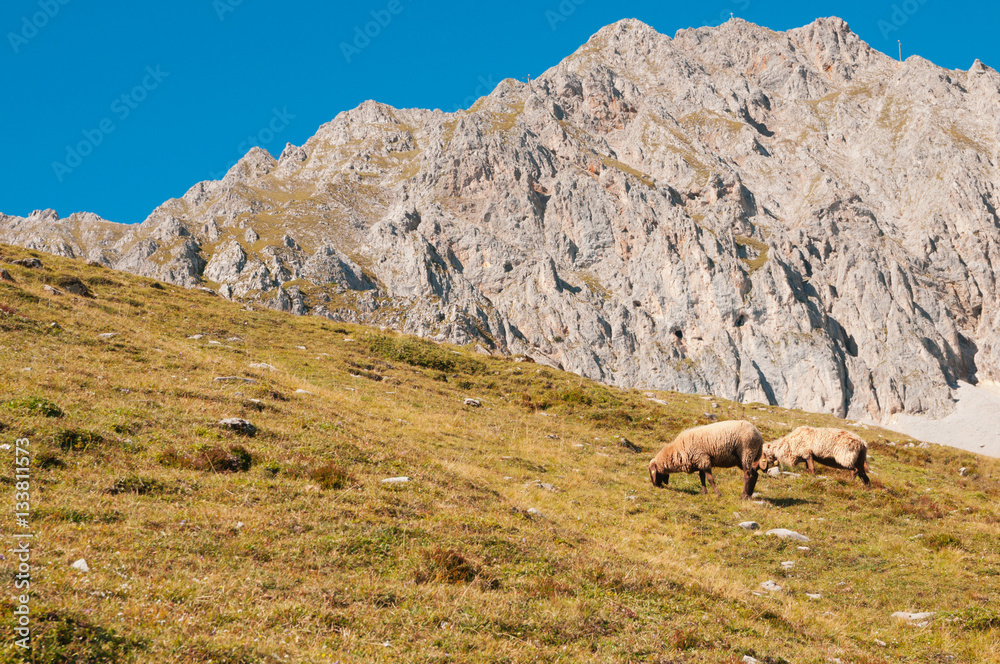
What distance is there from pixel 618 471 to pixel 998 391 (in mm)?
223485

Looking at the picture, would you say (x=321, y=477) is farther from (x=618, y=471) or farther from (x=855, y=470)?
(x=855, y=470)

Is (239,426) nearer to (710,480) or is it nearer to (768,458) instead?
(710,480)

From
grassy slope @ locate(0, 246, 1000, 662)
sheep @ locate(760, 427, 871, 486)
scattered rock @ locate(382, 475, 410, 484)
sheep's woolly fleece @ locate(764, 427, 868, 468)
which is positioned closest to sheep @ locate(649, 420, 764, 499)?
grassy slope @ locate(0, 246, 1000, 662)

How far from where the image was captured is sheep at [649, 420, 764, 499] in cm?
2120

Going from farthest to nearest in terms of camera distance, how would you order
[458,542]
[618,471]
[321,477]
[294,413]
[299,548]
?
[618,471] → [294,413] → [321,477] → [458,542] → [299,548]

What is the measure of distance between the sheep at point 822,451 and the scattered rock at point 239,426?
21.1 metres

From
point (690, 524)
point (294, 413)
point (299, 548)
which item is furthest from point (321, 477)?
point (690, 524)

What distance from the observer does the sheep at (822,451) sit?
2411 cm

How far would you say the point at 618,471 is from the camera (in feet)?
78.5

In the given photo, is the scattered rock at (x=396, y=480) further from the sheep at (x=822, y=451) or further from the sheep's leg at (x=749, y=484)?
the sheep at (x=822, y=451)

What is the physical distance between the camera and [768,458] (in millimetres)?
25953
